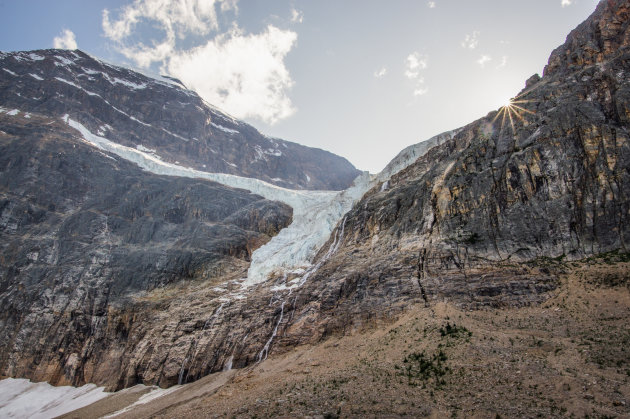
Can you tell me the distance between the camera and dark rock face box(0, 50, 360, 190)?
103312 millimetres

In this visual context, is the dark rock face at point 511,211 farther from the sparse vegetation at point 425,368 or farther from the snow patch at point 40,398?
the snow patch at point 40,398

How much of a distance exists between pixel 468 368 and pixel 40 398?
165 ft

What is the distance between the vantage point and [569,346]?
19297mm

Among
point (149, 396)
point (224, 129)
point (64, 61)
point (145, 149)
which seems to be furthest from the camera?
point (224, 129)

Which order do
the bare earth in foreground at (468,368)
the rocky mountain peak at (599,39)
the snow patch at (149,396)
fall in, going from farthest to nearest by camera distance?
the rocky mountain peak at (599,39)
the snow patch at (149,396)
the bare earth in foreground at (468,368)

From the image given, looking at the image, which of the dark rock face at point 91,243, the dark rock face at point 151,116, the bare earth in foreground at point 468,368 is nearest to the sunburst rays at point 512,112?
the bare earth in foreground at point 468,368

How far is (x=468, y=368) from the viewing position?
19.7 m

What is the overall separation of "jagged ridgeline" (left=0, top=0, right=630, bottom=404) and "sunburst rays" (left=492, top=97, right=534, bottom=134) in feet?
0.75

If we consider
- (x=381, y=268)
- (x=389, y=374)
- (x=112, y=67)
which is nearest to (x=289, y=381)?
(x=389, y=374)

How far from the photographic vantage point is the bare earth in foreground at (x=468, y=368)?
15.9 metres

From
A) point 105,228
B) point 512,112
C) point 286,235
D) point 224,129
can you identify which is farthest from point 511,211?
point 224,129

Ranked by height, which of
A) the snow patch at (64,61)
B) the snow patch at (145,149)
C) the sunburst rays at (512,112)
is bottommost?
the sunburst rays at (512,112)

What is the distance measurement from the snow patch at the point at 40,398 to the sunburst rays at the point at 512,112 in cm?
5646

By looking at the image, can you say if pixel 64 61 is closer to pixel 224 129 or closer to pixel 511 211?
pixel 224 129
